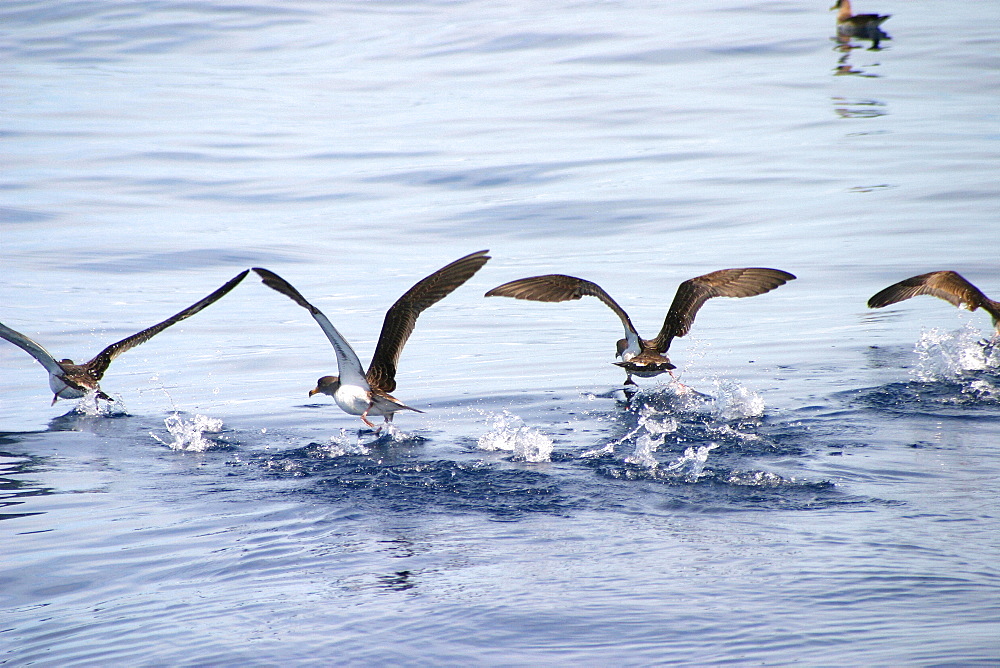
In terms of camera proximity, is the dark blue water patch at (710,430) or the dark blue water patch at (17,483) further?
the dark blue water patch at (710,430)

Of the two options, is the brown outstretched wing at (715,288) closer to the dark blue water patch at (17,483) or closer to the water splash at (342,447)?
the water splash at (342,447)

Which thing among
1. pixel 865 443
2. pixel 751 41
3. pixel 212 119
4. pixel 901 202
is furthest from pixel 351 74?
pixel 865 443

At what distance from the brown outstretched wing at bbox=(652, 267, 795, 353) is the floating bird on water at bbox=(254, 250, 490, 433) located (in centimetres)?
206

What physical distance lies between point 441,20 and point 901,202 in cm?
2594

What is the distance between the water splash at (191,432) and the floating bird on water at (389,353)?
0.86m

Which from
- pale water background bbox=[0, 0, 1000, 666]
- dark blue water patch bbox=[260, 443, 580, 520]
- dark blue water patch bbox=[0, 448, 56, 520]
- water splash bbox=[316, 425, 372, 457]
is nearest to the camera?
pale water background bbox=[0, 0, 1000, 666]

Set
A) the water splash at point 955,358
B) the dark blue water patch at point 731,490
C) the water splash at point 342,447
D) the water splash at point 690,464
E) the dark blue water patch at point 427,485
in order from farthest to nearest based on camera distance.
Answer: the water splash at point 955,358 → the water splash at point 342,447 → the water splash at point 690,464 → the dark blue water patch at point 427,485 → the dark blue water patch at point 731,490

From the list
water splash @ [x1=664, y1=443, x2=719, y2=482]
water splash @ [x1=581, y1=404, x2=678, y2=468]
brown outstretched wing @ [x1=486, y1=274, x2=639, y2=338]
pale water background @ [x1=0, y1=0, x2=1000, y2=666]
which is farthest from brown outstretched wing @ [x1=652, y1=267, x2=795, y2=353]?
water splash @ [x1=664, y1=443, x2=719, y2=482]

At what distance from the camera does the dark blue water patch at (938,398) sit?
8602mm

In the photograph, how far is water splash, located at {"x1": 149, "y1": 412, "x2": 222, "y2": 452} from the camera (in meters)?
8.55

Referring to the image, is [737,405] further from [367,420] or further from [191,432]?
[191,432]

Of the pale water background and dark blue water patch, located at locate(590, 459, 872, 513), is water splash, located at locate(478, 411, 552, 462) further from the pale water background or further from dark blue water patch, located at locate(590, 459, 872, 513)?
dark blue water patch, located at locate(590, 459, 872, 513)

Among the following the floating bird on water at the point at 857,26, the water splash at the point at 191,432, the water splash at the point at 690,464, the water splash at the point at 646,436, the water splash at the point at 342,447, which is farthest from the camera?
the floating bird on water at the point at 857,26

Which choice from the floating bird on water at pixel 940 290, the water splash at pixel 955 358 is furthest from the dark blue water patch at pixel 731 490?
the floating bird on water at pixel 940 290
